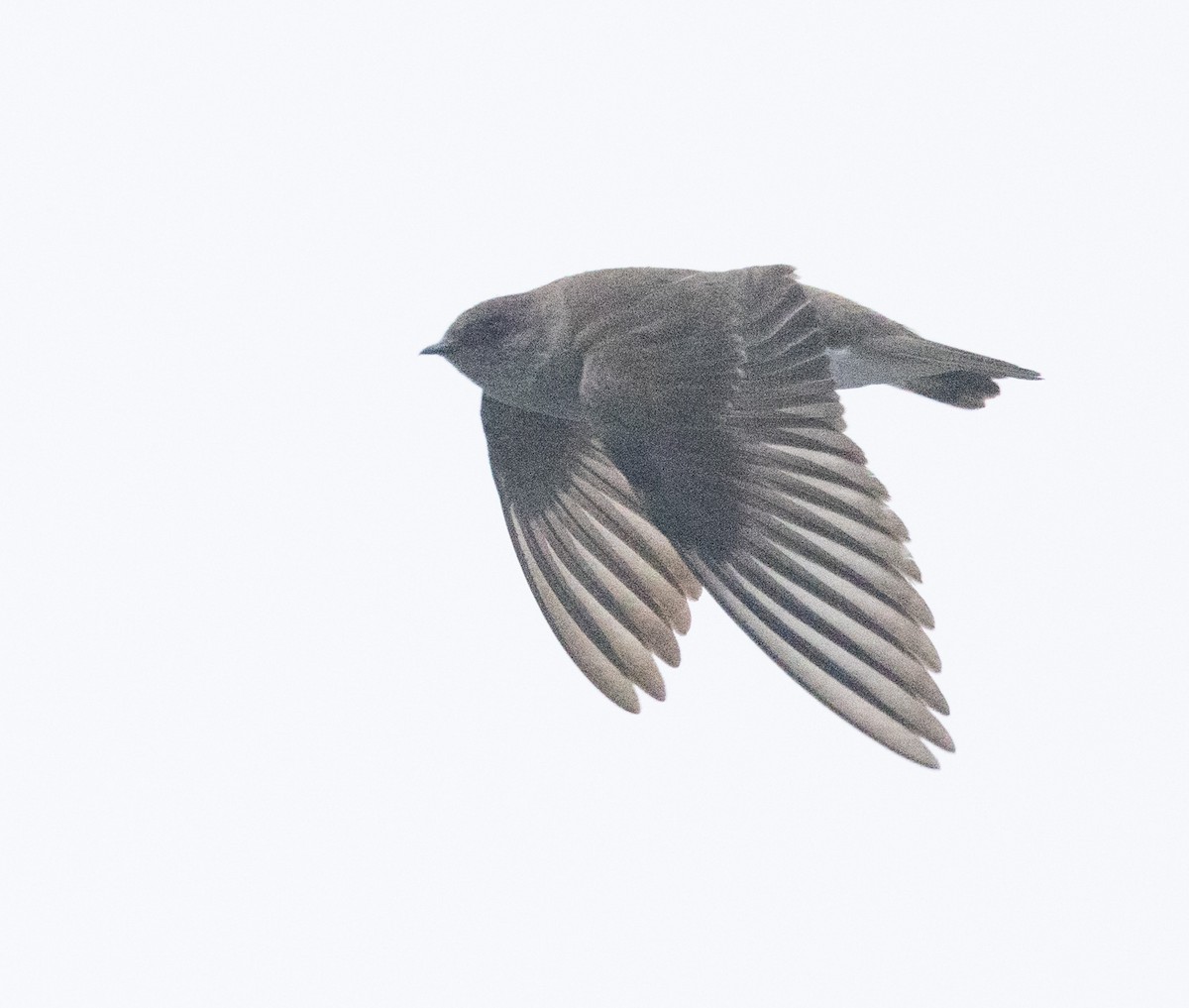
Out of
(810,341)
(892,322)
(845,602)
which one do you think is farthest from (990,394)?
(845,602)

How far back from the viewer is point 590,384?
26.4ft

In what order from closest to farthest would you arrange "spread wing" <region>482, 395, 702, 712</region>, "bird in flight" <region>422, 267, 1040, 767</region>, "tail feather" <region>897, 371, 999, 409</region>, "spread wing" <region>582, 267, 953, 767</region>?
"spread wing" <region>582, 267, 953, 767</region> < "bird in flight" <region>422, 267, 1040, 767</region> < "tail feather" <region>897, 371, 999, 409</region> < "spread wing" <region>482, 395, 702, 712</region>

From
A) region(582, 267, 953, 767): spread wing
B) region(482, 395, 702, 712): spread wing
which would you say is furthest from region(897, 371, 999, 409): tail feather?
region(482, 395, 702, 712): spread wing

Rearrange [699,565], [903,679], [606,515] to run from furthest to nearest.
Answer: [606,515] < [699,565] < [903,679]

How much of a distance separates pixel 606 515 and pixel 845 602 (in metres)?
2.00

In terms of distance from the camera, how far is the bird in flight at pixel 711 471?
7410 millimetres

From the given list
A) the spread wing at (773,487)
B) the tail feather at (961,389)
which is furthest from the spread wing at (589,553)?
the tail feather at (961,389)

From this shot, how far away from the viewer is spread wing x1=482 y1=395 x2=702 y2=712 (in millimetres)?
8859

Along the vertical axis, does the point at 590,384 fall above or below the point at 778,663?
above

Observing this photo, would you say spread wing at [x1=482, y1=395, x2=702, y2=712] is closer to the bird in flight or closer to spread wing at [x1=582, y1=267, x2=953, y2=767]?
the bird in flight

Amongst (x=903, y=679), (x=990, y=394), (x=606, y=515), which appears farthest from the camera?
(x=606, y=515)

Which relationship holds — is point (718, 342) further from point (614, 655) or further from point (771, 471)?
point (614, 655)

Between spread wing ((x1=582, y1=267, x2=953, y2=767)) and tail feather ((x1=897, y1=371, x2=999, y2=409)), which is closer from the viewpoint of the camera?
spread wing ((x1=582, y1=267, x2=953, y2=767))

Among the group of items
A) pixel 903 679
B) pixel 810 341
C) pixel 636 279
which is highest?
pixel 636 279
